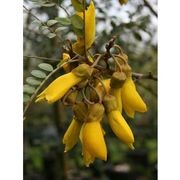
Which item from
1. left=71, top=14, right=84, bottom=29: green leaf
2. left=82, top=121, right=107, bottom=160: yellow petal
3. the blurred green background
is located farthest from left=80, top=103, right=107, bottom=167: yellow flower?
the blurred green background

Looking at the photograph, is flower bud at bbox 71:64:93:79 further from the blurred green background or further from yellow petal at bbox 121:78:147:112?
the blurred green background

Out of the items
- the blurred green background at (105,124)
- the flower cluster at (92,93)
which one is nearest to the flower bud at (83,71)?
the flower cluster at (92,93)

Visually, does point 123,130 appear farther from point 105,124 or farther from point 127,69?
point 105,124

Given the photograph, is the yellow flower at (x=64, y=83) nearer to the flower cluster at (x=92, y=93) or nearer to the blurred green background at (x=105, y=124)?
the flower cluster at (x=92, y=93)
